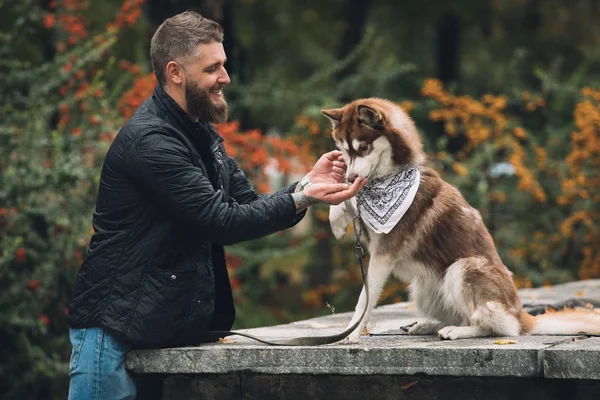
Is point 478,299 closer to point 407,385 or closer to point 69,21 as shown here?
point 407,385

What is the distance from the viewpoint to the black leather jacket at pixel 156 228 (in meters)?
4.73

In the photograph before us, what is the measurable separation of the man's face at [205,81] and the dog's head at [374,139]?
632 mm

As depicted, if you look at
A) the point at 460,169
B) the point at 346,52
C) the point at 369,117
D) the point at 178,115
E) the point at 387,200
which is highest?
the point at 178,115

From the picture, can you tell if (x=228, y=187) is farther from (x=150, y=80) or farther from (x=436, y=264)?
(x=150, y=80)

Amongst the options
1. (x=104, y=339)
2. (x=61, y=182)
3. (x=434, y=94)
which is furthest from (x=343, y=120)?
(x=434, y=94)

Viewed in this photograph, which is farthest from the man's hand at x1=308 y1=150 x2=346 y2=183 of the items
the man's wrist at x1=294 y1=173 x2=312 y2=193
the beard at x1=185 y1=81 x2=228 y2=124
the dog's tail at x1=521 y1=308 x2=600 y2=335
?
the dog's tail at x1=521 y1=308 x2=600 y2=335

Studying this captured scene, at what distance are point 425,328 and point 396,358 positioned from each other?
0.93m

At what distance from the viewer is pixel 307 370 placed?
4.88 meters

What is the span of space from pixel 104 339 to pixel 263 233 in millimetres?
879

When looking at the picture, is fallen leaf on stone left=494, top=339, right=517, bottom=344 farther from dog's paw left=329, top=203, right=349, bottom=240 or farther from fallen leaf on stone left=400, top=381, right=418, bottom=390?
dog's paw left=329, top=203, right=349, bottom=240

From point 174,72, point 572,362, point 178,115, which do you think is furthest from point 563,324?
point 174,72

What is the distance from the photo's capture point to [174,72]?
4891mm

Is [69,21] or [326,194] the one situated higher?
[69,21]

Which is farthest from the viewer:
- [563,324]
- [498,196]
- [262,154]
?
[498,196]
